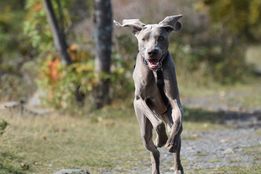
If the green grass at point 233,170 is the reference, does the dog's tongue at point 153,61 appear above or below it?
above

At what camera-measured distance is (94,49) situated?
1775cm

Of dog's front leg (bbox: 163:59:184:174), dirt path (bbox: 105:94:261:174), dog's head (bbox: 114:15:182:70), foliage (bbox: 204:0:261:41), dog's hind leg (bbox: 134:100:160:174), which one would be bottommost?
foliage (bbox: 204:0:261:41)

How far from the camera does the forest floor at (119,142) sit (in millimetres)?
9992

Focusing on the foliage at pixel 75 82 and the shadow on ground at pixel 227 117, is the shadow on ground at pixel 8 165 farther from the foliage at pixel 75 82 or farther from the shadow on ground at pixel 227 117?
the shadow on ground at pixel 227 117

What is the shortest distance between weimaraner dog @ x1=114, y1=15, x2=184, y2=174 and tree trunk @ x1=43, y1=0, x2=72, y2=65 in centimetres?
706

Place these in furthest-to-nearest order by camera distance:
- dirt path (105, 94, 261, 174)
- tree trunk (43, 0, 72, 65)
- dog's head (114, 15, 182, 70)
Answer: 1. tree trunk (43, 0, 72, 65)
2. dirt path (105, 94, 261, 174)
3. dog's head (114, 15, 182, 70)

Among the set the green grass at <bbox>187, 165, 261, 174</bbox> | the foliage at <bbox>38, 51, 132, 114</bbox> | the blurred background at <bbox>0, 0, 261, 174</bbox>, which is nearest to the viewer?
the green grass at <bbox>187, 165, 261, 174</bbox>

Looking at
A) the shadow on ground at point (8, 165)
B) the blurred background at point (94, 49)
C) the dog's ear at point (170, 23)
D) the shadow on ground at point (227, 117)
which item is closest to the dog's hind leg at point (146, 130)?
the dog's ear at point (170, 23)

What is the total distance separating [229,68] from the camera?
888 inches

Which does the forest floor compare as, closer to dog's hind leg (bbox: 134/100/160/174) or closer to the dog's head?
dog's hind leg (bbox: 134/100/160/174)

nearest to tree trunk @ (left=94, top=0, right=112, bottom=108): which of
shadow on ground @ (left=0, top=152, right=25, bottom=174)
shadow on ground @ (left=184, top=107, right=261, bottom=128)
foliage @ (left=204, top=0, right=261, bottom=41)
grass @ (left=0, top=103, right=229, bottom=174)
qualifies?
grass @ (left=0, top=103, right=229, bottom=174)

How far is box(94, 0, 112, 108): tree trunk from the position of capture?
50.1ft

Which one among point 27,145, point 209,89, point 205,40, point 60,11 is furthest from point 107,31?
point 205,40

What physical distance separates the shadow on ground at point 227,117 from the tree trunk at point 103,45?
175cm
